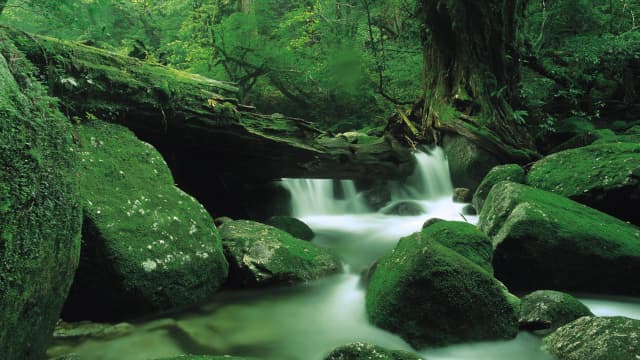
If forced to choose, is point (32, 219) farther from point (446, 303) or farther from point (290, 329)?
point (446, 303)

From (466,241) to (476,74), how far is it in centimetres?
669

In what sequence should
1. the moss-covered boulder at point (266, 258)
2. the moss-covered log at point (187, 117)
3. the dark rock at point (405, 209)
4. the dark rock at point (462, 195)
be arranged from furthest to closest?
1. the dark rock at point (462, 195)
2. the dark rock at point (405, 209)
3. the moss-covered boulder at point (266, 258)
4. the moss-covered log at point (187, 117)

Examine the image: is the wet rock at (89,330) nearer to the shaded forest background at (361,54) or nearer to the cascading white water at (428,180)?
the cascading white water at (428,180)

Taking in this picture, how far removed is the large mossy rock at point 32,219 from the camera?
1978 mm

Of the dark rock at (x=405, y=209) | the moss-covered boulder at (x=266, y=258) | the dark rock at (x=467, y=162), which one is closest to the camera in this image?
the moss-covered boulder at (x=266, y=258)

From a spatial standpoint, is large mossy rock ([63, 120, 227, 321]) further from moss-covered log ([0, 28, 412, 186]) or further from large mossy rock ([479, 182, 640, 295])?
large mossy rock ([479, 182, 640, 295])

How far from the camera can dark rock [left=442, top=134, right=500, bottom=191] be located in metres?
9.15

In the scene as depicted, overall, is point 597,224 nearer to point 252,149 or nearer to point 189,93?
point 252,149

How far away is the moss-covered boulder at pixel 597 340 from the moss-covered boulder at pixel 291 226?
3.89 m

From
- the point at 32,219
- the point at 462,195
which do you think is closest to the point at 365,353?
the point at 32,219

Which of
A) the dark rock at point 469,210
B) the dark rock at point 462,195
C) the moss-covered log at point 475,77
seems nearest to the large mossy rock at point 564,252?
the dark rock at point 469,210

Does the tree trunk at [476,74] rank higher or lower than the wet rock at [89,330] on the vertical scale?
higher

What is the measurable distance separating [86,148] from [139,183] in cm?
62

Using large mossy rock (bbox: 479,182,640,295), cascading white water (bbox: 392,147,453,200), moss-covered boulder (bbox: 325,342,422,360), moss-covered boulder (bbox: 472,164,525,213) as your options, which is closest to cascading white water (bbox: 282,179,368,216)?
cascading white water (bbox: 392,147,453,200)
